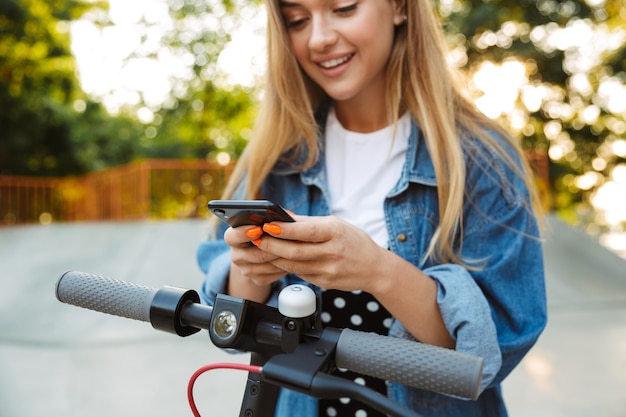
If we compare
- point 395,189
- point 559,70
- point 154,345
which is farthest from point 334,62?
point 559,70

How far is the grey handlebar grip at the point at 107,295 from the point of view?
0.81m

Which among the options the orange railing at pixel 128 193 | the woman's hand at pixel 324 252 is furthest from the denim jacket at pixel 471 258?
the orange railing at pixel 128 193

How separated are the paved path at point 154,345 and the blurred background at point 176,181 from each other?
0.02 metres

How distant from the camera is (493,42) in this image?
11.4 meters

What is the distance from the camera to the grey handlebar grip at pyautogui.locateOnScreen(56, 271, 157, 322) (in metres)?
0.81

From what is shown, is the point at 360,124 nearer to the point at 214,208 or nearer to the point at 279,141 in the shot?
the point at 279,141

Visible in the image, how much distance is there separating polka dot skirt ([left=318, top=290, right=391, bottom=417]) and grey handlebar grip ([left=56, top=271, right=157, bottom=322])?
495 millimetres

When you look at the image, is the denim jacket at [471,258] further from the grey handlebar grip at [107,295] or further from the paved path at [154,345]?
the paved path at [154,345]

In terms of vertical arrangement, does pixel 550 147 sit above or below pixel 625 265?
above

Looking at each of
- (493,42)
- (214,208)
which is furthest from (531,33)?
(214,208)

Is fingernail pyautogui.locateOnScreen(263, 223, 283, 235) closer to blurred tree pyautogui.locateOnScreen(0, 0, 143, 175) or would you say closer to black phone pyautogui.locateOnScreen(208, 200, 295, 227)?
black phone pyautogui.locateOnScreen(208, 200, 295, 227)

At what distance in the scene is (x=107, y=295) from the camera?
84 cm

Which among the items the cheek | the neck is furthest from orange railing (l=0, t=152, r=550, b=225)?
the cheek

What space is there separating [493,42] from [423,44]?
11.1 m
